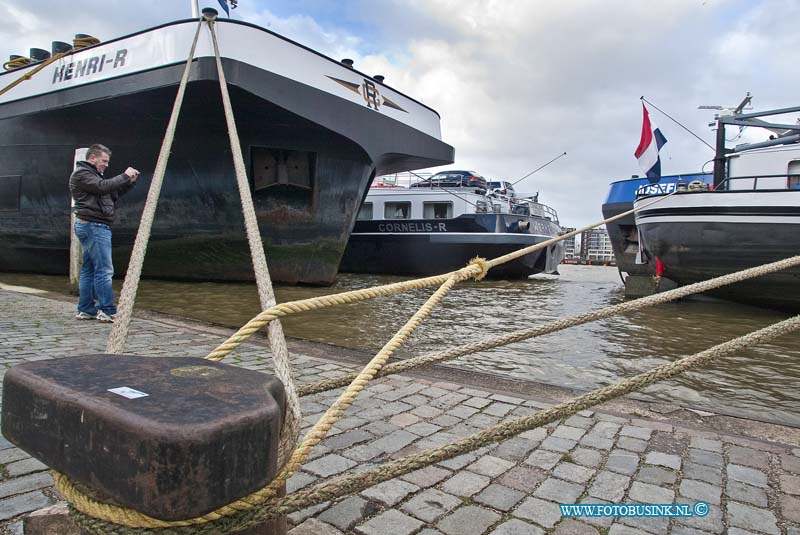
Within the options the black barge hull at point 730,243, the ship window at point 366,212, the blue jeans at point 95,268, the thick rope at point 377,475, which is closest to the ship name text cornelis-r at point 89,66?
the blue jeans at point 95,268

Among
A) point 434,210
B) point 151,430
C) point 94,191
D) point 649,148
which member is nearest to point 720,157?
point 649,148

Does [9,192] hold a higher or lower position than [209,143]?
lower

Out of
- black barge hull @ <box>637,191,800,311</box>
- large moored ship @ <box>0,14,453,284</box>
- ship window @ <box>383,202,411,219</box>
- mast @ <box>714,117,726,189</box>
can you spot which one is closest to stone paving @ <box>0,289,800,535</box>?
large moored ship @ <box>0,14,453,284</box>

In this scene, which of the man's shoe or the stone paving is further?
the man's shoe

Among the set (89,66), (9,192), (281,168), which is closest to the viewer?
(89,66)

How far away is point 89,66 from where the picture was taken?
7879 mm

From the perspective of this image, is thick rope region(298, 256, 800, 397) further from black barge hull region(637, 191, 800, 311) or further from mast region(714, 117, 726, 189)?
mast region(714, 117, 726, 189)

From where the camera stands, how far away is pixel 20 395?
0.89 meters

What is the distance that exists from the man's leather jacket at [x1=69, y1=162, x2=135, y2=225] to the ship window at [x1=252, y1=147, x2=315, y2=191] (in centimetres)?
387

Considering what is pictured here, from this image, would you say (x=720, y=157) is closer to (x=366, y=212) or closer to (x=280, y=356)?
(x=280, y=356)

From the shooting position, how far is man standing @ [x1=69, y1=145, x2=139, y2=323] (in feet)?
15.2

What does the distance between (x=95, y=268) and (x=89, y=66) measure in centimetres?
474

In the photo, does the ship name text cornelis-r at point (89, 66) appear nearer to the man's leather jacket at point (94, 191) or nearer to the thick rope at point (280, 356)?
the man's leather jacket at point (94, 191)

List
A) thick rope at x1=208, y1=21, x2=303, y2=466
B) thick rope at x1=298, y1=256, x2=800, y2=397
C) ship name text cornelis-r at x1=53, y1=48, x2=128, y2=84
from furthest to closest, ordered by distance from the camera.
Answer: ship name text cornelis-r at x1=53, y1=48, x2=128, y2=84, thick rope at x1=298, y1=256, x2=800, y2=397, thick rope at x1=208, y1=21, x2=303, y2=466
